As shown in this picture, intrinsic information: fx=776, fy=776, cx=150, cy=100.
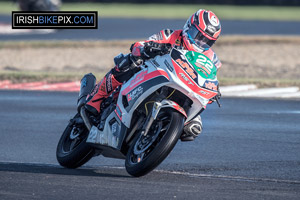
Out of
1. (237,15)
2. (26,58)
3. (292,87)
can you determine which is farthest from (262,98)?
(237,15)

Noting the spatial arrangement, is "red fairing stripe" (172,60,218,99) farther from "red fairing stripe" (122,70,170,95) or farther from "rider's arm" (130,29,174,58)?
"rider's arm" (130,29,174,58)

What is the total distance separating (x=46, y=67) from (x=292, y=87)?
691 cm

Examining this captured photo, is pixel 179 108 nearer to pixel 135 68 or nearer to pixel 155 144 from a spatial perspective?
pixel 155 144

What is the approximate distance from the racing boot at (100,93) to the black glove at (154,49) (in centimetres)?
62

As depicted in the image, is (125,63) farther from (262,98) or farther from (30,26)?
(30,26)

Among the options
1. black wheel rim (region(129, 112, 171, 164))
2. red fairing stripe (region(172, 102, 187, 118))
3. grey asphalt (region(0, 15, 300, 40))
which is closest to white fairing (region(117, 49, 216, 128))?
red fairing stripe (region(172, 102, 187, 118))

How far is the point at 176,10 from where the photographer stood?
38.3 metres

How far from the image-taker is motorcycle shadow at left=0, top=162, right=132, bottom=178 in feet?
22.4

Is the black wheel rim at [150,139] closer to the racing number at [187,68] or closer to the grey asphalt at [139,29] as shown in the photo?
the racing number at [187,68]

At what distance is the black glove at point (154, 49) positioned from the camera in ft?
21.9

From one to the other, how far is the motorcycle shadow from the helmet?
1.29 meters

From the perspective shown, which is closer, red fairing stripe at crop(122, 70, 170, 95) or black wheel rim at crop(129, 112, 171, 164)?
black wheel rim at crop(129, 112, 171, 164)

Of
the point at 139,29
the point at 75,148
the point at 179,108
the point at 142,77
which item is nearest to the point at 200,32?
the point at 142,77

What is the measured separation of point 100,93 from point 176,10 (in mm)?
31217
